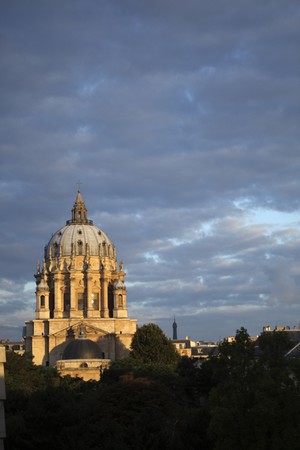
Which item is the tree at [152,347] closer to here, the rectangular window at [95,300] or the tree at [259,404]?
the rectangular window at [95,300]

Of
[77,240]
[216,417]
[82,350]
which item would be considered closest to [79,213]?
[77,240]

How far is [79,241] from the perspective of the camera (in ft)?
505

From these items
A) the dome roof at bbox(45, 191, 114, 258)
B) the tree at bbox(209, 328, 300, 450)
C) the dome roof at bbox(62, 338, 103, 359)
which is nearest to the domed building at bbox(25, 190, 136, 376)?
the dome roof at bbox(45, 191, 114, 258)

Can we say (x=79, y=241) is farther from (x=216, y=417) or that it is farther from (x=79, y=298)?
(x=216, y=417)

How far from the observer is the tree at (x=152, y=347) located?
128 metres

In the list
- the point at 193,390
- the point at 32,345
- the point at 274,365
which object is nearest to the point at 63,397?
the point at 274,365

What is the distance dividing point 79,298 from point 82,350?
2090 centimetres

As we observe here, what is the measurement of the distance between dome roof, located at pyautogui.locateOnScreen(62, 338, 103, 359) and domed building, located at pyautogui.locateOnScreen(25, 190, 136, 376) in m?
7.52

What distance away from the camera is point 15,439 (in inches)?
1795

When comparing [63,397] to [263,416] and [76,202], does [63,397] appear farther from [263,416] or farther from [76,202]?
[76,202]

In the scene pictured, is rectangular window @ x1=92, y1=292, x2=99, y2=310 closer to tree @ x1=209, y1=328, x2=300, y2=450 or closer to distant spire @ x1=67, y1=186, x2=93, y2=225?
distant spire @ x1=67, y1=186, x2=93, y2=225

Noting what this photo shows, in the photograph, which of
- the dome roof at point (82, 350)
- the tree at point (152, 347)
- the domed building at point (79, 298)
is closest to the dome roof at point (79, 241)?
the domed building at point (79, 298)

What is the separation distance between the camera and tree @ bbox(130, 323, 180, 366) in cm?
12829

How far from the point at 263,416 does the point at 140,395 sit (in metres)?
24.2
